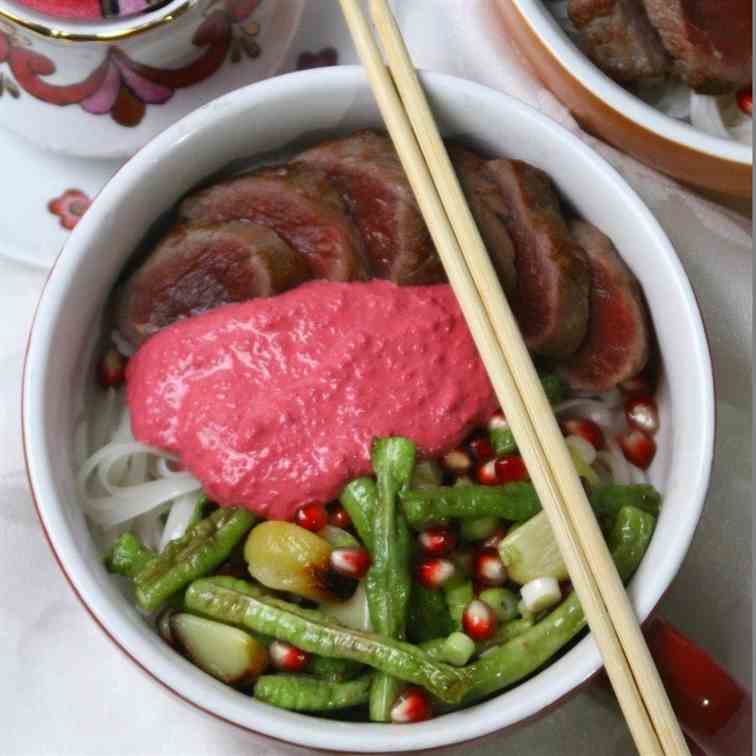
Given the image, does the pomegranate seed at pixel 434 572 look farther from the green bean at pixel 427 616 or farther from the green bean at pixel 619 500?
the green bean at pixel 619 500

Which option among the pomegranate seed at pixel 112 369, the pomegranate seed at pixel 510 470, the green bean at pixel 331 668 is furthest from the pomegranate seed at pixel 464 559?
the pomegranate seed at pixel 112 369

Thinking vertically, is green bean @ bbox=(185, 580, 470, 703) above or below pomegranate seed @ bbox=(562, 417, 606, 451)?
below

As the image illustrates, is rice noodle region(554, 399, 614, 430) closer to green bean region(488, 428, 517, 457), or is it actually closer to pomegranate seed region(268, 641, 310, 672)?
green bean region(488, 428, 517, 457)

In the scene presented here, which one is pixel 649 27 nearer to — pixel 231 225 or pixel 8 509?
pixel 231 225

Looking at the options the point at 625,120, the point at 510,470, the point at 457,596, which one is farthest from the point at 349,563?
the point at 625,120

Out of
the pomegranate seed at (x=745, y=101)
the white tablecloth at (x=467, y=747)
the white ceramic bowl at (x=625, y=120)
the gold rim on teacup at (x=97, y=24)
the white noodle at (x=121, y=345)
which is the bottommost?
the white tablecloth at (x=467, y=747)

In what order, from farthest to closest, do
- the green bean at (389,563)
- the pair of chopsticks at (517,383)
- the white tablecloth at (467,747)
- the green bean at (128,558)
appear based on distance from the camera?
the white tablecloth at (467,747)
the green bean at (128,558)
the green bean at (389,563)
the pair of chopsticks at (517,383)

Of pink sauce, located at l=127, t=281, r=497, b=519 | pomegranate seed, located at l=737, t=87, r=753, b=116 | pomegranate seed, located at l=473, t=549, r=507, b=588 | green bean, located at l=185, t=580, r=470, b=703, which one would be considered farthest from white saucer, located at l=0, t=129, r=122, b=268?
pomegranate seed, located at l=737, t=87, r=753, b=116
